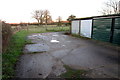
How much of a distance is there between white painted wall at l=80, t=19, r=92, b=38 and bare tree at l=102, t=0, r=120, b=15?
15.8 metres

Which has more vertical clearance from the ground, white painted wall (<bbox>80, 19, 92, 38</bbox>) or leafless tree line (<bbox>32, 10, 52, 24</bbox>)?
leafless tree line (<bbox>32, 10, 52, 24</bbox>)

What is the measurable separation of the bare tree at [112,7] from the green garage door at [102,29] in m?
17.1

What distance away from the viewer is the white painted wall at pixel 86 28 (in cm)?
1056

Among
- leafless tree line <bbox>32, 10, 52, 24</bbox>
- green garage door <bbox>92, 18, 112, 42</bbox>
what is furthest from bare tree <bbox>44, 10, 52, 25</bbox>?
green garage door <bbox>92, 18, 112, 42</bbox>

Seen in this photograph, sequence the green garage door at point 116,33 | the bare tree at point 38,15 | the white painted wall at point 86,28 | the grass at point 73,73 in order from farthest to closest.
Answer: the bare tree at point 38,15 < the white painted wall at point 86,28 < the green garage door at point 116,33 < the grass at point 73,73

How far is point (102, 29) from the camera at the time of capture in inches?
342

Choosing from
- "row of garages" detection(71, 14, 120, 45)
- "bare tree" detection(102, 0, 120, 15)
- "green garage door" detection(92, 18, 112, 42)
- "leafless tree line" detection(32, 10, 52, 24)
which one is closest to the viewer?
"row of garages" detection(71, 14, 120, 45)

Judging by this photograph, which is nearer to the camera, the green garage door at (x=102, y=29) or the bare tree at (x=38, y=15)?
the green garage door at (x=102, y=29)

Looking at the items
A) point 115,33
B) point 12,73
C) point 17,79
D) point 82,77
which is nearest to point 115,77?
point 82,77

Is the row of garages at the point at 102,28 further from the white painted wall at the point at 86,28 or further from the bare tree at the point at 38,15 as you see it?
the bare tree at the point at 38,15

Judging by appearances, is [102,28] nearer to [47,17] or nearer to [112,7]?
[112,7]

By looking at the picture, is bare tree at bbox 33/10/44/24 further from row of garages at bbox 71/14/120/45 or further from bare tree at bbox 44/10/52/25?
row of garages at bbox 71/14/120/45

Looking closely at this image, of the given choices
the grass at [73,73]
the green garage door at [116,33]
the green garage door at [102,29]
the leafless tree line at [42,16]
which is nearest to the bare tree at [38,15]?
the leafless tree line at [42,16]

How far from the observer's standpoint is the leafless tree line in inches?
1648
